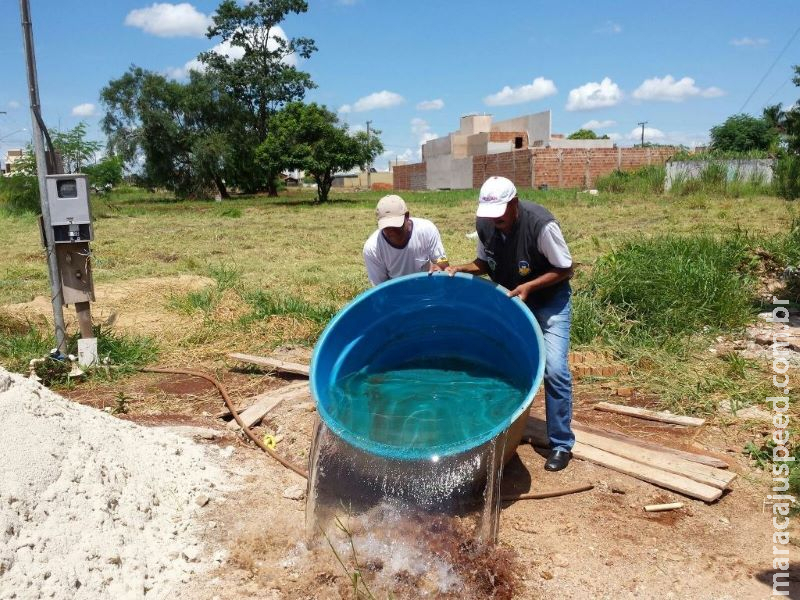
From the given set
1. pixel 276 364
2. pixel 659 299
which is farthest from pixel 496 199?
pixel 659 299

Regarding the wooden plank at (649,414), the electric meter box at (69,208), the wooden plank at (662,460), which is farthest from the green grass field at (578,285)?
the electric meter box at (69,208)

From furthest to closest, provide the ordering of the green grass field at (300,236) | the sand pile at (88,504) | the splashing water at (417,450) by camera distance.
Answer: the green grass field at (300,236)
the splashing water at (417,450)
the sand pile at (88,504)

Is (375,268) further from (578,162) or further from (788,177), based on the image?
(578,162)

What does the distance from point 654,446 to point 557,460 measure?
667 mm

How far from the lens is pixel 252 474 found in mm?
3834

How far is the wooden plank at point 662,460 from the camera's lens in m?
3.55

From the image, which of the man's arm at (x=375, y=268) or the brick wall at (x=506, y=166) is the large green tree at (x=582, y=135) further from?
the man's arm at (x=375, y=268)

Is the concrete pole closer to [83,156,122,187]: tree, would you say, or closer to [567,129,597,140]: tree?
[83,156,122,187]: tree

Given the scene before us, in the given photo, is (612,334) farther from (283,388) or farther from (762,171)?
(762,171)

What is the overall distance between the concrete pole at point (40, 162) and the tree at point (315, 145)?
24527 millimetres

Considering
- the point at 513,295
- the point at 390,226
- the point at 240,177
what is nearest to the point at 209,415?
the point at 390,226

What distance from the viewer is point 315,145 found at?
2958cm

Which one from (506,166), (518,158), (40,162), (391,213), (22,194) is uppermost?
(518,158)

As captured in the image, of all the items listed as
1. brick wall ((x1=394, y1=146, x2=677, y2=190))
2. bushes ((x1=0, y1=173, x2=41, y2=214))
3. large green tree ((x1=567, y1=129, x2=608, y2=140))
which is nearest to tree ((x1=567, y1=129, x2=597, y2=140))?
large green tree ((x1=567, y1=129, x2=608, y2=140))
